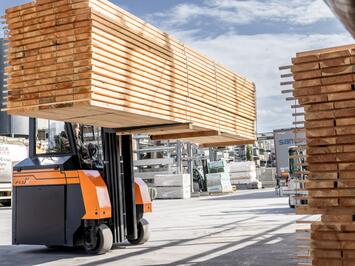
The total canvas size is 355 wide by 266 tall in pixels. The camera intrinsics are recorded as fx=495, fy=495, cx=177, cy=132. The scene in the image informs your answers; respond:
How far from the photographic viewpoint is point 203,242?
27.0 ft

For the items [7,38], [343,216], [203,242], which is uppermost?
[7,38]

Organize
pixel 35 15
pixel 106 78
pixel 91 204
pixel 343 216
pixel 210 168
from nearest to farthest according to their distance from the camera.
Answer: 1. pixel 343 216
2. pixel 106 78
3. pixel 35 15
4. pixel 91 204
5. pixel 210 168

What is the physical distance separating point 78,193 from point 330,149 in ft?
13.1

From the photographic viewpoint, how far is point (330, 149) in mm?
4188

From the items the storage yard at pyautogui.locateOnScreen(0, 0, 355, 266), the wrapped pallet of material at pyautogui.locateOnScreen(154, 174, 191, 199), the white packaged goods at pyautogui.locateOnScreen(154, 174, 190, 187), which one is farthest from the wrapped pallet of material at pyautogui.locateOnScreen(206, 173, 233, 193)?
the storage yard at pyautogui.locateOnScreen(0, 0, 355, 266)

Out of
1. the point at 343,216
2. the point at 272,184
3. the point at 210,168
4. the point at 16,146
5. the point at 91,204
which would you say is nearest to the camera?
the point at 343,216

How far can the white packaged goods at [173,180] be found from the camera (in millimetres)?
26856

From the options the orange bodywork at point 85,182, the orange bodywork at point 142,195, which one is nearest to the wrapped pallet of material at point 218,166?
the orange bodywork at point 142,195

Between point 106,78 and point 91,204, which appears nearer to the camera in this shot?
point 106,78

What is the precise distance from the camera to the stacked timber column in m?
4.07

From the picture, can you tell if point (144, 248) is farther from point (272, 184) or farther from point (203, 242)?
point (272, 184)

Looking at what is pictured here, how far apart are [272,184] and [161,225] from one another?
34.3 meters

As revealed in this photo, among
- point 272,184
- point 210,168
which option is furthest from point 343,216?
point 272,184

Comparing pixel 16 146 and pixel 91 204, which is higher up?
pixel 16 146
